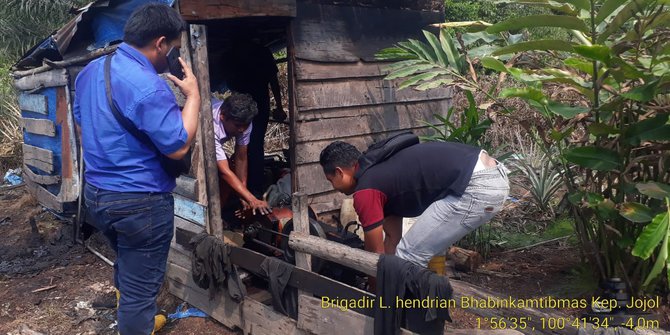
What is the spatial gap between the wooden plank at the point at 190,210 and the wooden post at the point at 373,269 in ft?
3.74

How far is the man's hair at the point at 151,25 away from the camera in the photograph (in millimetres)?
3158

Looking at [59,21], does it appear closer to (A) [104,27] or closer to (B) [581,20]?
(A) [104,27]

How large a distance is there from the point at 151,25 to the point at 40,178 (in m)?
4.59

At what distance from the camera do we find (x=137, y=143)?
10.5 ft

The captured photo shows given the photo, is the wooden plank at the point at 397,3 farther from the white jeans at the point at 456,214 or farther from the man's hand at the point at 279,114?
the white jeans at the point at 456,214

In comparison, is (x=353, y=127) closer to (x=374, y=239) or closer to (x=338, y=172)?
(x=338, y=172)

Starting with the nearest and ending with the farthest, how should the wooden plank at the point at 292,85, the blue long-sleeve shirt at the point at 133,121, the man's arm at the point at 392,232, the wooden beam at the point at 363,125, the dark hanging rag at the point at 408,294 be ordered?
the dark hanging rag at the point at 408,294, the blue long-sleeve shirt at the point at 133,121, the man's arm at the point at 392,232, the wooden plank at the point at 292,85, the wooden beam at the point at 363,125

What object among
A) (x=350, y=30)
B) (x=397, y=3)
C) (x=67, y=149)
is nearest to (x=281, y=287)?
(x=350, y=30)

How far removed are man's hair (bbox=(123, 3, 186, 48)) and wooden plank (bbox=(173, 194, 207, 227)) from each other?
1649 mm

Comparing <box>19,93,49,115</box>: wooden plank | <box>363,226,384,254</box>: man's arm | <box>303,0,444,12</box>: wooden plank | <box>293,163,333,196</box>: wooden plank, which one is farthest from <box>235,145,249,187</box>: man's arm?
<box>19,93,49,115</box>: wooden plank

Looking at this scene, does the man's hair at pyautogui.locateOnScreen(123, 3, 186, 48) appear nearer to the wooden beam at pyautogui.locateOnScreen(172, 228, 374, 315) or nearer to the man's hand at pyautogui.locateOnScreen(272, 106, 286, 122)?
the wooden beam at pyautogui.locateOnScreen(172, 228, 374, 315)

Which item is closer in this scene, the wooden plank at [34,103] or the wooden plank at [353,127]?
the wooden plank at [353,127]

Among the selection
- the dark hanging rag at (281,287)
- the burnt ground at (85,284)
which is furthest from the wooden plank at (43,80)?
the dark hanging rag at (281,287)

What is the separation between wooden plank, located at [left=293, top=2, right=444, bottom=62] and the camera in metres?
4.95
